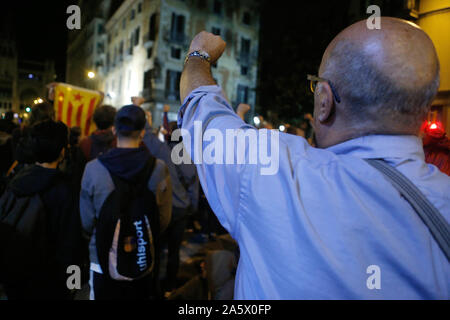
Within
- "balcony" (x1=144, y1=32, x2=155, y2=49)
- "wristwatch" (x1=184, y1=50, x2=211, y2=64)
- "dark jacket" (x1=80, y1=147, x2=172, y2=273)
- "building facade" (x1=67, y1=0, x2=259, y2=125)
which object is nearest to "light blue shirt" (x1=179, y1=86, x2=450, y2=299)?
"wristwatch" (x1=184, y1=50, x2=211, y2=64)

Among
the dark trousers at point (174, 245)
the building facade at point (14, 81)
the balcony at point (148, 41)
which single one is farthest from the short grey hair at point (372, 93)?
the building facade at point (14, 81)

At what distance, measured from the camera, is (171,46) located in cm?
2567

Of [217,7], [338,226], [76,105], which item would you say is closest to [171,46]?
[217,7]

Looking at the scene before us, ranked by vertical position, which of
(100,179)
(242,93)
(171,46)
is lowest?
(100,179)

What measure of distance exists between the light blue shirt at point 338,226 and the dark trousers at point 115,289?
6.28 feet

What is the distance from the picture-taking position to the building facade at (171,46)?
998 inches

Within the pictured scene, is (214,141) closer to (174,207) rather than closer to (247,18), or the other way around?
(174,207)

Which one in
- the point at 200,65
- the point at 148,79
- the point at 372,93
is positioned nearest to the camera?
the point at 372,93

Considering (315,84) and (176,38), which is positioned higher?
(176,38)

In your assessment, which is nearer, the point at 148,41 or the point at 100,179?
the point at 100,179

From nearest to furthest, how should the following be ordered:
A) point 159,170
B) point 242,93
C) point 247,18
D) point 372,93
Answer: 1. point 372,93
2. point 159,170
3. point 242,93
4. point 247,18

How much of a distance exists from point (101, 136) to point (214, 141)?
3321 millimetres

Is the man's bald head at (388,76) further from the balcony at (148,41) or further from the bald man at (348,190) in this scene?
the balcony at (148,41)

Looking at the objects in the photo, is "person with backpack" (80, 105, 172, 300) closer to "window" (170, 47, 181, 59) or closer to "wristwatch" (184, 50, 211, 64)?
"wristwatch" (184, 50, 211, 64)
